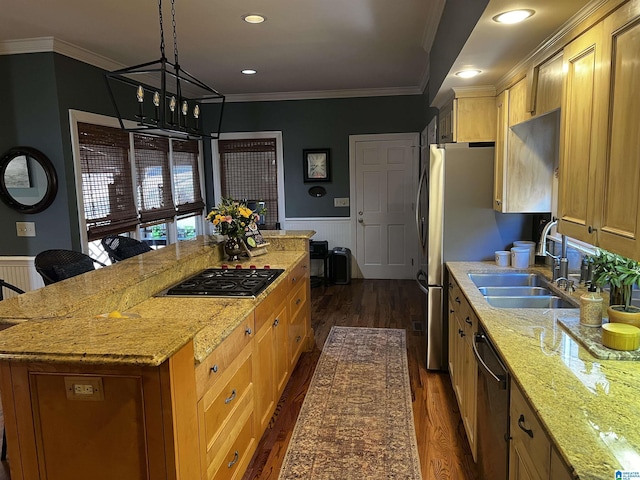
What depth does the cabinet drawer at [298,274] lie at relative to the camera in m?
3.30

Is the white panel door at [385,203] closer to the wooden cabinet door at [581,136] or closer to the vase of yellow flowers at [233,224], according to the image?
the vase of yellow flowers at [233,224]

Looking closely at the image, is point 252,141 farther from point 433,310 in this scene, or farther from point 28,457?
point 28,457

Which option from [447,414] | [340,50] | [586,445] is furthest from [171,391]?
[340,50]

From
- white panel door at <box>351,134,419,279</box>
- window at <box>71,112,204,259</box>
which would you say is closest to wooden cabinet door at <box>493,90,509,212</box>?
white panel door at <box>351,134,419,279</box>

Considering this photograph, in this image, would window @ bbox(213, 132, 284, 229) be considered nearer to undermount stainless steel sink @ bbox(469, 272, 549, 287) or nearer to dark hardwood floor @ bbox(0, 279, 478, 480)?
dark hardwood floor @ bbox(0, 279, 478, 480)

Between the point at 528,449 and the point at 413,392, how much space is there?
6.16ft

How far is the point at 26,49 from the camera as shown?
150 inches

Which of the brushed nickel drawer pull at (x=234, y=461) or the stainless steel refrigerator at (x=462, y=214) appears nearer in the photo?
the brushed nickel drawer pull at (x=234, y=461)

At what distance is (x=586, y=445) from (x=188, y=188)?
5.76 metres

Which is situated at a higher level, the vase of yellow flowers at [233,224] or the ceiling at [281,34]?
the ceiling at [281,34]

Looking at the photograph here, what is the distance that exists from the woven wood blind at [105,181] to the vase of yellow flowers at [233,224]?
1568mm

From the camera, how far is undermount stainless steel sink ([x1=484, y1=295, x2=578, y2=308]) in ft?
7.99

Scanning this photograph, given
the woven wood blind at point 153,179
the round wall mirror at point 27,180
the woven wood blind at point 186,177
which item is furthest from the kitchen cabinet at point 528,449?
the woven wood blind at point 186,177

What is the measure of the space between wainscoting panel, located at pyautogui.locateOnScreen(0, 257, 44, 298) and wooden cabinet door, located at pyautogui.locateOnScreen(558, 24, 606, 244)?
13.7ft
